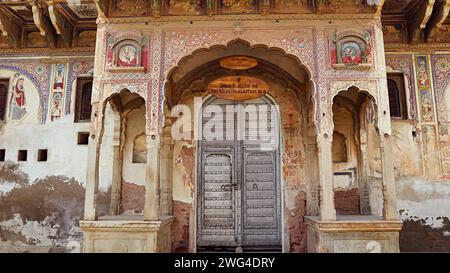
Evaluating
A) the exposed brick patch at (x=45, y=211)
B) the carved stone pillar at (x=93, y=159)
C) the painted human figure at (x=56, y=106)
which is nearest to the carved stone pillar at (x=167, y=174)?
the exposed brick patch at (x=45, y=211)

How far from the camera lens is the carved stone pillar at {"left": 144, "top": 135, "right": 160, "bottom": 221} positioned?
7273 millimetres

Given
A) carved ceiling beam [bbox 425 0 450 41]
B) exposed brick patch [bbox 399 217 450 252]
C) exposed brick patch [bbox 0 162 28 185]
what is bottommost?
exposed brick patch [bbox 399 217 450 252]

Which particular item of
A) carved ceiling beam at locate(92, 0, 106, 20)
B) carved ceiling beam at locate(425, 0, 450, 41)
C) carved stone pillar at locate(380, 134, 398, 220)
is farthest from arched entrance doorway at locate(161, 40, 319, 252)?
carved ceiling beam at locate(425, 0, 450, 41)

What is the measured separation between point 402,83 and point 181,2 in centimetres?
566

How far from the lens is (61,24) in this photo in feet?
30.2

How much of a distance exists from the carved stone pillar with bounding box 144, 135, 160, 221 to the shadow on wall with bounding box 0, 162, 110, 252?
7.66ft

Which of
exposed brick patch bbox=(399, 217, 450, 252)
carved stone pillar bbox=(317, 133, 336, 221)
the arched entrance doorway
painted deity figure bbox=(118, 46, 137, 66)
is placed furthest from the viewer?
the arched entrance doorway

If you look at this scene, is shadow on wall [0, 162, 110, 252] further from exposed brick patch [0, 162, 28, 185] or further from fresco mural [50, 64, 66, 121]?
fresco mural [50, 64, 66, 121]

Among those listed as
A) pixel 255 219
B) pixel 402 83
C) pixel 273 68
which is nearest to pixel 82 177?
pixel 255 219

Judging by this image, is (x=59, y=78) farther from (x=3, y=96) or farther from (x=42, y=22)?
(x=3, y=96)

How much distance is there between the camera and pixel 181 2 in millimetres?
7949

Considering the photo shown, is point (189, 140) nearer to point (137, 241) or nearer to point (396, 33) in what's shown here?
point (137, 241)

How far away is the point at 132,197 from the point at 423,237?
270 inches

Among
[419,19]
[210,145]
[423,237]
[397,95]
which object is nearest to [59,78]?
[210,145]
